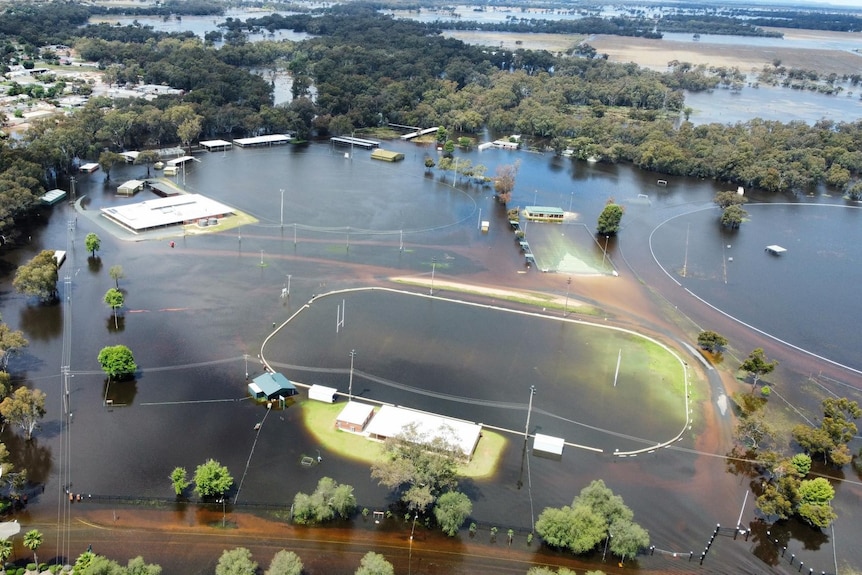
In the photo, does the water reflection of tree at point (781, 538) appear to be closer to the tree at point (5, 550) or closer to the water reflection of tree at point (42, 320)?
the tree at point (5, 550)

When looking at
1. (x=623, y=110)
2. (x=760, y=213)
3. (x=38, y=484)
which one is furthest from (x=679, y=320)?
(x=623, y=110)

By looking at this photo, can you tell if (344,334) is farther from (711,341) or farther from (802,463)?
(802,463)

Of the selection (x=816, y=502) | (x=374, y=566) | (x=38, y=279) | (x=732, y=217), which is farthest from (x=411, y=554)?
(x=732, y=217)

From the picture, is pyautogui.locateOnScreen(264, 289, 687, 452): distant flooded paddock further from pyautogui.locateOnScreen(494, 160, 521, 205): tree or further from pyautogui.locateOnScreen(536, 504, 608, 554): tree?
pyautogui.locateOnScreen(494, 160, 521, 205): tree

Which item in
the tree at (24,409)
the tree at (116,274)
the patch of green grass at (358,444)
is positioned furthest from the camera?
the tree at (116,274)

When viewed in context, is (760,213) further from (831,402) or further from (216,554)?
(216,554)

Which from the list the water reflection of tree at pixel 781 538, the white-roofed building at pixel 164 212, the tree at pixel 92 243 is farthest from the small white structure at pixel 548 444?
the white-roofed building at pixel 164 212

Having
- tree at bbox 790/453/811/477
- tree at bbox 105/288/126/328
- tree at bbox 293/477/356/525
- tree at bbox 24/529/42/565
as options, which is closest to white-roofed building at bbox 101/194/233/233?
tree at bbox 105/288/126/328
